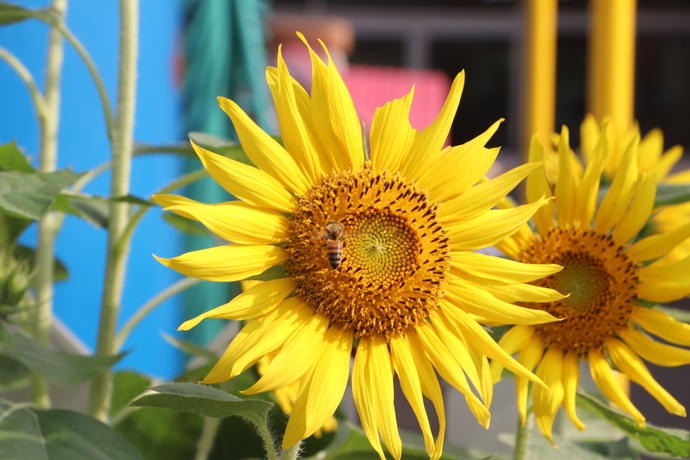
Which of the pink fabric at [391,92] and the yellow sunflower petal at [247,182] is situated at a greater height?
the pink fabric at [391,92]

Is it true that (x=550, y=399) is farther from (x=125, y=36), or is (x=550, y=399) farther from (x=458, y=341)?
(x=125, y=36)

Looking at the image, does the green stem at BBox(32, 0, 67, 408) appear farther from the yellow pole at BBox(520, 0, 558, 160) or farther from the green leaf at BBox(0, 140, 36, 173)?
the yellow pole at BBox(520, 0, 558, 160)

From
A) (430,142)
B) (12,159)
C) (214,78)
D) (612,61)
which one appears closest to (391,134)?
(430,142)

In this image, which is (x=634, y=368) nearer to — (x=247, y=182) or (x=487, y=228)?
(x=487, y=228)

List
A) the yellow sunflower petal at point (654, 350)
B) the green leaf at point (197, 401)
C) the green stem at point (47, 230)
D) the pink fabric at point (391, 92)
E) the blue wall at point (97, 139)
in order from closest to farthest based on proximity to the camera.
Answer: the green leaf at point (197, 401) → the yellow sunflower petal at point (654, 350) → the green stem at point (47, 230) → the blue wall at point (97, 139) → the pink fabric at point (391, 92)

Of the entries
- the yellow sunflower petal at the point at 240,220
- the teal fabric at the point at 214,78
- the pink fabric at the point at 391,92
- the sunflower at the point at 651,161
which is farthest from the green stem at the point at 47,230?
the pink fabric at the point at 391,92

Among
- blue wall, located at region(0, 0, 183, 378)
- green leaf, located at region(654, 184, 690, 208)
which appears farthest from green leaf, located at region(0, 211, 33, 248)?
blue wall, located at region(0, 0, 183, 378)

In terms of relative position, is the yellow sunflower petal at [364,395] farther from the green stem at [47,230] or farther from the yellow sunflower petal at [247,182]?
→ the green stem at [47,230]

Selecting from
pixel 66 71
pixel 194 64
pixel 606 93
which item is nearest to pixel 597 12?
pixel 606 93
